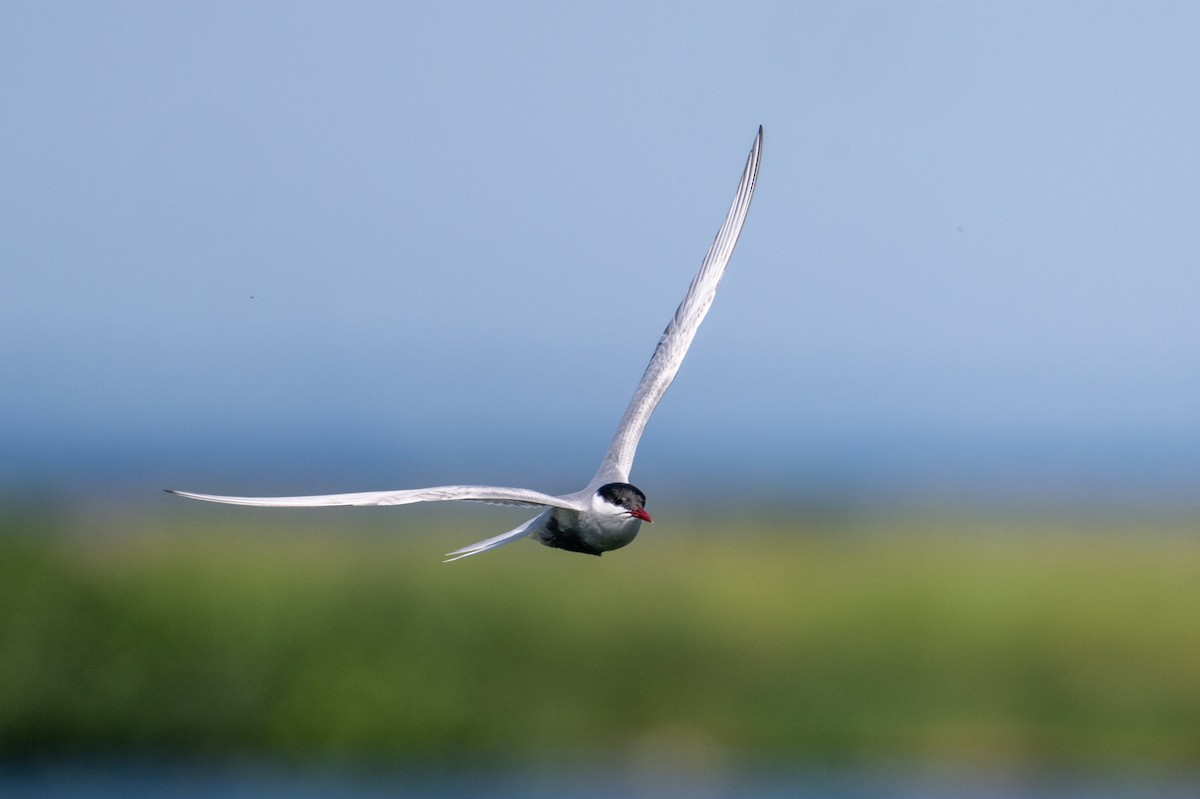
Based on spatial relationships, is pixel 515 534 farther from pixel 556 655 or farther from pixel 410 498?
Answer: pixel 556 655

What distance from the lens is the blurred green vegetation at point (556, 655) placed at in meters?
16.8

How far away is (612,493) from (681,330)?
185 centimetres

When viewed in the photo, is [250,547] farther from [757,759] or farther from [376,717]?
[757,759]

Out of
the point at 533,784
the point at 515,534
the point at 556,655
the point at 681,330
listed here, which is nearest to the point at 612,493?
the point at 515,534

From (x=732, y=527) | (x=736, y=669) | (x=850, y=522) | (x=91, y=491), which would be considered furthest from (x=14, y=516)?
(x=850, y=522)

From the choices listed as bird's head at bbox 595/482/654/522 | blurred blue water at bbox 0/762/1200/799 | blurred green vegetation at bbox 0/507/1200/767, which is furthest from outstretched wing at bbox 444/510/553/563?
blurred blue water at bbox 0/762/1200/799

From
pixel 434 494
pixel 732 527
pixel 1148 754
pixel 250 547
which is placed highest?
pixel 732 527

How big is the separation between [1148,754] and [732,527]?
6.25 meters

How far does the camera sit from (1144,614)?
18.8 m

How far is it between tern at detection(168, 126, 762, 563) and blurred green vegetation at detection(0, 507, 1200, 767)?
7.86m

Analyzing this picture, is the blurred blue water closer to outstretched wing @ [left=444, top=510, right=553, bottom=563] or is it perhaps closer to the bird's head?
outstretched wing @ [left=444, top=510, right=553, bottom=563]

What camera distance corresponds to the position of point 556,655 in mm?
17406

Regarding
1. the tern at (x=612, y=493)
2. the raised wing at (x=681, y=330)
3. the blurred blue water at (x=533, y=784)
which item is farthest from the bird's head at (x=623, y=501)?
the blurred blue water at (x=533, y=784)

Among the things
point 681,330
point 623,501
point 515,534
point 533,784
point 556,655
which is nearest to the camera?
point 623,501
